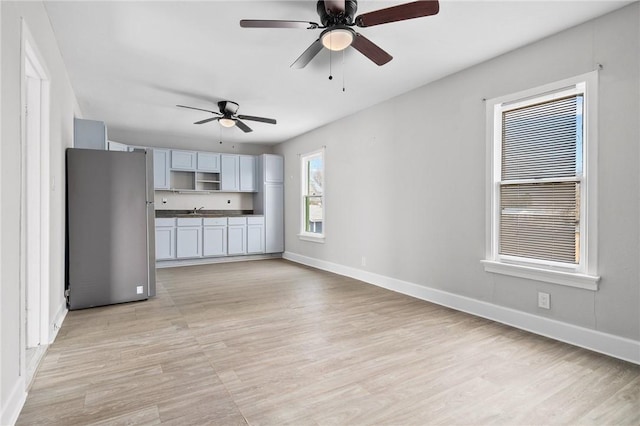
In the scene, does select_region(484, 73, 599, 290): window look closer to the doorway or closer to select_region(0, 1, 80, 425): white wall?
select_region(0, 1, 80, 425): white wall

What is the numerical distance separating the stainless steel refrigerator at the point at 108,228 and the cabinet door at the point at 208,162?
2.92m

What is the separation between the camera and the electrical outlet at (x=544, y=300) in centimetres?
304

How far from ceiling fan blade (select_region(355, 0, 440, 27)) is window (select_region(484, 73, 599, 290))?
1.65 meters

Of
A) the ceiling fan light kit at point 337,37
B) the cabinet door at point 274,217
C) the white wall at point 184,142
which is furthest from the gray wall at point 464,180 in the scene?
the white wall at point 184,142

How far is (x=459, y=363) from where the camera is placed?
2525mm

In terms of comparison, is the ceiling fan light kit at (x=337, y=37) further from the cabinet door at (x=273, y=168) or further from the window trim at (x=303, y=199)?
the cabinet door at (x=273, y=168)

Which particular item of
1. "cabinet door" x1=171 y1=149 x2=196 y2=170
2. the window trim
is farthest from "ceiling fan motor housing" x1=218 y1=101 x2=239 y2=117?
"cabinet door" x1=171 y1=149 x2=196 y2=170

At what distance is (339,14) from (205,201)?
6071 mm

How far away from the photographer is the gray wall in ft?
8.60

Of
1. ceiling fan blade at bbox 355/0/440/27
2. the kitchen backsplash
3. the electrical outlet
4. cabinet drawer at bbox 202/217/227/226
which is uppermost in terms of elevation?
ceiling fan blade at bbox 355/0/440/27

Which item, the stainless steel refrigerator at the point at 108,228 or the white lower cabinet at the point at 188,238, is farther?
the white lower cabinet at the point at 188,238

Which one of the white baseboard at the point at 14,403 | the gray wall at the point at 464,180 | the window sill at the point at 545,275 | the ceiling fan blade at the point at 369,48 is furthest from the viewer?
the window sill at the point at 545,275

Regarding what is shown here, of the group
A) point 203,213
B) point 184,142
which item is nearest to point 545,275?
point 203,213

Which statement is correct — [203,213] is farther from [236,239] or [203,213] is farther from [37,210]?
[37,210]
